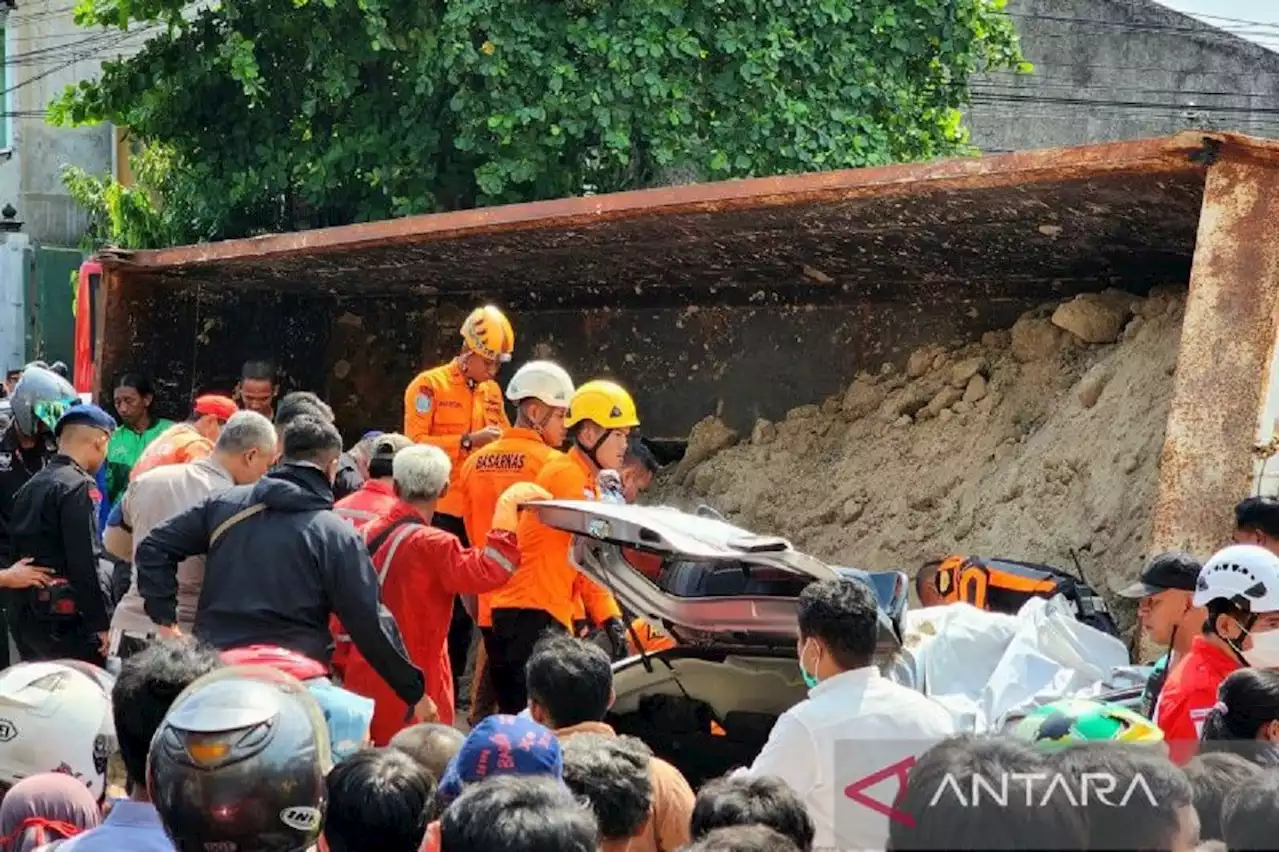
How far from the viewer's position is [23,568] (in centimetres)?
708

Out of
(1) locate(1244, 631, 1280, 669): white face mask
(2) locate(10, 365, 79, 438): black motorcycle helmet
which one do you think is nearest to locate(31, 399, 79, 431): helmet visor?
(2) locate(10, 365, 79, 438): black motorcycle helmet

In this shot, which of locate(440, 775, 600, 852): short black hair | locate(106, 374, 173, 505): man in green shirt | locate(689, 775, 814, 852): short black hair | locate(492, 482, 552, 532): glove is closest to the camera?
locate(440, 775, 600, 852): short black hair

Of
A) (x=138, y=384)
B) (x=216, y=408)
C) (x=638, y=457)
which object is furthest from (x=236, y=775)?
(x=138, y=384)

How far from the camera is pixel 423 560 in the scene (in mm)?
6457

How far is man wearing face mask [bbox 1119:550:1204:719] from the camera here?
18.7 ft

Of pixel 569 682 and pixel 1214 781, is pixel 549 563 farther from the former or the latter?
pixel 1214 781

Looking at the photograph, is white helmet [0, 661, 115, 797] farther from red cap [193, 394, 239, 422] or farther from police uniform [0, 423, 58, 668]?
red cap [193, 394, 239, 422]

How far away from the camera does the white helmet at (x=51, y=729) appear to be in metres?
3.80

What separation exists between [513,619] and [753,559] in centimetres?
197

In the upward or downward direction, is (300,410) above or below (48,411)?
above

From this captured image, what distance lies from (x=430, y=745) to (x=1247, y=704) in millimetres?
1826

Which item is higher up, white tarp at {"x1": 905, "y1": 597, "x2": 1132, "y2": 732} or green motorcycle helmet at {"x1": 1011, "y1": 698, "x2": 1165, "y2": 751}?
green motorcycle helmet at {"x1": 1011, "y1": 698, "x2": 1165, "y2": 751}

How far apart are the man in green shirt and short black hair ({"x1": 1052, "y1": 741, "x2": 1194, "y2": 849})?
7724mm

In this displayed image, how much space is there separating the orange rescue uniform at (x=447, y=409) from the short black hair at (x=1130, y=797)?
6.83 metres
